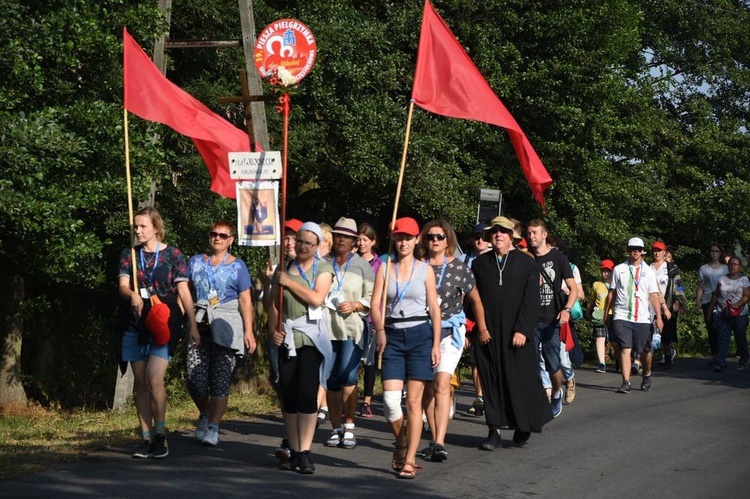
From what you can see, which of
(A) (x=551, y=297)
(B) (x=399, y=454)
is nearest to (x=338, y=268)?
(B) (x=399, y=454)

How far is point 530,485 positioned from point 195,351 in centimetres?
293

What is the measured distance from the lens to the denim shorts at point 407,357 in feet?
27.7

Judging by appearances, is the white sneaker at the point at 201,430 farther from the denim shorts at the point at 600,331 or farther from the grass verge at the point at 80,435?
the denim shorts at the point at 600,331

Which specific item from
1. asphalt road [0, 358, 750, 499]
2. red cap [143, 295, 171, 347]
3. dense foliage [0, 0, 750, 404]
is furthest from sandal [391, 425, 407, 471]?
dense foliage [0, 0, 750, 404]

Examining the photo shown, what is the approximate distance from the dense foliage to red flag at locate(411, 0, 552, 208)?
3.11 meters

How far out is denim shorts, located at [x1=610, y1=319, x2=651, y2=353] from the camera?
14.7m

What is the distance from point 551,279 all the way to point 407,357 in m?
3.75

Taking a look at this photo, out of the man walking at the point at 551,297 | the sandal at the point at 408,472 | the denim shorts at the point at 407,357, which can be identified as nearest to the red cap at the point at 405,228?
the denim shorts at the point at 407,357

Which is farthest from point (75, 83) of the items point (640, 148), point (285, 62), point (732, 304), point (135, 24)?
point (640, 148)

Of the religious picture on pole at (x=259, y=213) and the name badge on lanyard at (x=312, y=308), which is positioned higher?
the religious picture on pole at (x=259, y=213)

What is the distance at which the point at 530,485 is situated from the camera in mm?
8180

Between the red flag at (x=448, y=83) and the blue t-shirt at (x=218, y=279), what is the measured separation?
2.05 meters

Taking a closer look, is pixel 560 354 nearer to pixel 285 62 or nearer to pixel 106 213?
pixel 285 62

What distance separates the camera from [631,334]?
48.3 ft
